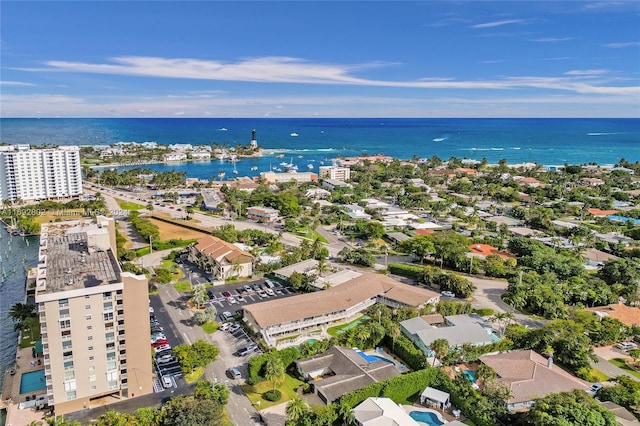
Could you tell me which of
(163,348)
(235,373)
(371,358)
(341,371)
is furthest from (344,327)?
(163,348)

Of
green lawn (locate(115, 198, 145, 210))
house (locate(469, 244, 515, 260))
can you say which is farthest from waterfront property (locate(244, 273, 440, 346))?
green lawn (locate(115, 198, 145, 210))

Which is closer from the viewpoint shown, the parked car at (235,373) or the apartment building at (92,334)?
the apartment building at (92,334)

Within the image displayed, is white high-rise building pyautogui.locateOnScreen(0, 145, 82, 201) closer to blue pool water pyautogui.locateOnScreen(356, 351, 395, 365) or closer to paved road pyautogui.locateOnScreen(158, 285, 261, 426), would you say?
paved road pyautogui.locateOnScreen(158, 285, 261, 426)

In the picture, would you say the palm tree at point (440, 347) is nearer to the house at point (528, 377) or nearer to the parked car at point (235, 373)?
the house at point (528, 377)

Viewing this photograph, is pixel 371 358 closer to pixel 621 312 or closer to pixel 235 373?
pixel 235 373

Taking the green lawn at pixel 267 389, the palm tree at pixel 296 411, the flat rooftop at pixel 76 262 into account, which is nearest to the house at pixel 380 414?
the palm tree at pixel 296 411

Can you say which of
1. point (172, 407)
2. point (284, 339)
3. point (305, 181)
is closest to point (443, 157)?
point (305, 181)

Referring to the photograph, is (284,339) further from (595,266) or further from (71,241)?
(595,266)
